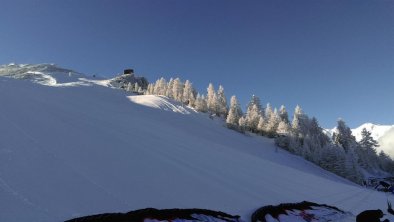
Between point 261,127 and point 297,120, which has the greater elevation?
→ point 297,120

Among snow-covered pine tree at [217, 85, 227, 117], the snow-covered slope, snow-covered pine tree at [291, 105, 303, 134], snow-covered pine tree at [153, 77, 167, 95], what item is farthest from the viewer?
snow-covered pine tree at [153, 77, 167, 95]

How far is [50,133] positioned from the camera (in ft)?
52.9

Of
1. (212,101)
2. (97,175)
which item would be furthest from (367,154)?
(97,175)

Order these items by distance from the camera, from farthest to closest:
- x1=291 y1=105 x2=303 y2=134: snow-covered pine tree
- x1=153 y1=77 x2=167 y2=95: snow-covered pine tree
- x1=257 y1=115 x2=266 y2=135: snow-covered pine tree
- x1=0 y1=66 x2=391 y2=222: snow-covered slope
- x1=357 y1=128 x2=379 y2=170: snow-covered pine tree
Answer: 1. x1=153 y1=77 x2=167 y2=95: snow-covered pine tree
2. x1=257 y1=115 x2=266 y2=135: snow-covered pine tree
3. x1=291 y1=105 x2=303 y2=134: snow-covered pine tree
4. x1=357 y1=128 x2=379 y2=170: snow-covered pine tree
5. x1=0 y1=66 x2=391 y2=222: snow-covered slope

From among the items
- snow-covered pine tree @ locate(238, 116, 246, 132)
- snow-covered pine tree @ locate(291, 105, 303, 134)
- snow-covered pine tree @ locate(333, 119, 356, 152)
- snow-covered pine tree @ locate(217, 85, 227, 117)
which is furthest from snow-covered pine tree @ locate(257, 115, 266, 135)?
snow-covered pine tree @ locate(333, 119, 356, 152)

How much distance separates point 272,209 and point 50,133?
1096cm

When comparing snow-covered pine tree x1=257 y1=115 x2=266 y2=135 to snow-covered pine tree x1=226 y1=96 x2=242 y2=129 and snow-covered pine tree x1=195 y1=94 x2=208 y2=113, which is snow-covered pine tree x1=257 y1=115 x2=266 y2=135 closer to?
snow-covered pine tree x1=226 y1=96 x2=242 y2=129

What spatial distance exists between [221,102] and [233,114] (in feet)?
78.2

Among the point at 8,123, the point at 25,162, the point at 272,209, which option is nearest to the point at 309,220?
the point at 272,209

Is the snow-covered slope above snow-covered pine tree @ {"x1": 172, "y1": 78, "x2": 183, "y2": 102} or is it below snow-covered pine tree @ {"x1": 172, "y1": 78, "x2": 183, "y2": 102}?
below

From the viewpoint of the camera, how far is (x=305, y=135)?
10044cm

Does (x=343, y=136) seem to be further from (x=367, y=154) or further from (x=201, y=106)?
(x=201, y=106)

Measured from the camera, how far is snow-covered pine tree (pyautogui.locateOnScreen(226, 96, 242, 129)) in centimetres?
9764

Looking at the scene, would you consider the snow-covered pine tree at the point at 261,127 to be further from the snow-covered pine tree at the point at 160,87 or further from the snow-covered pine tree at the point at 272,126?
the snow-covered pine tree at the point at 160,87
